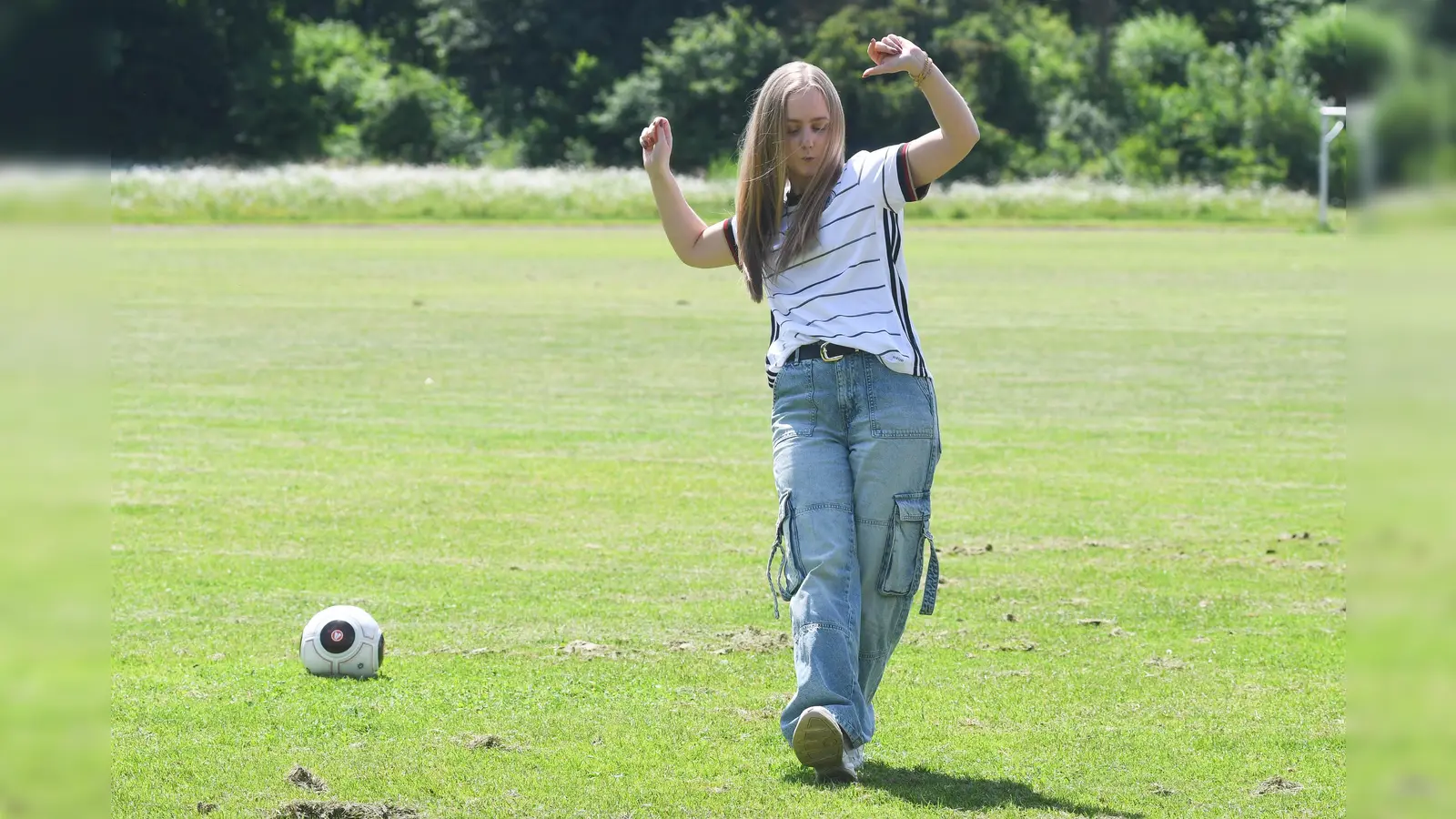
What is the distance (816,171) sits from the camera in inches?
201

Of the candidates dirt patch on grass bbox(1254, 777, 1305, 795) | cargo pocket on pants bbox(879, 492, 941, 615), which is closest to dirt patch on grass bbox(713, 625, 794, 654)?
cargo pocket on pants bbox(879, 492, 941, 615)

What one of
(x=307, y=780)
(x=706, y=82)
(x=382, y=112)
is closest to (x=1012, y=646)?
(x=307, y=780)

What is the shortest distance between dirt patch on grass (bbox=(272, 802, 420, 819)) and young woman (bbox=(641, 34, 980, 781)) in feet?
3.85

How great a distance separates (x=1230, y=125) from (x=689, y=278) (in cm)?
4313

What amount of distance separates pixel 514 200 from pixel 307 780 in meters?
53.1

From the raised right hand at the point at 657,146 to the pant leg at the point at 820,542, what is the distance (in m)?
0.81

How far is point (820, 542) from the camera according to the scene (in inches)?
201

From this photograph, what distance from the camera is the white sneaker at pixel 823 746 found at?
16.1ft

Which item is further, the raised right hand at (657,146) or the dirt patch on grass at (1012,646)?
the dirt patch on grass at (1012,646)

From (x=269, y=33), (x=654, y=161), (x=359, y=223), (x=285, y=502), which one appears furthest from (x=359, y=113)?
(x=654, y=161)

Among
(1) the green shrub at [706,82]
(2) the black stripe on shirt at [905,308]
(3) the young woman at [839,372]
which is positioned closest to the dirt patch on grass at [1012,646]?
(3) the young woman at [839,372]

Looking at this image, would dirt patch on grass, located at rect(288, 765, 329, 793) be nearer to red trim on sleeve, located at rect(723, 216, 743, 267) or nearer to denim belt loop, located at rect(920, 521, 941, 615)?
denim belt loop, located at rect(920, 521, 941, 615)

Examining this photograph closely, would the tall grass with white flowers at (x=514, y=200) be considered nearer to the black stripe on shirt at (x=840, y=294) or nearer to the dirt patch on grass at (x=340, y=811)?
the black stripe on shirt at (x=840, y=294)

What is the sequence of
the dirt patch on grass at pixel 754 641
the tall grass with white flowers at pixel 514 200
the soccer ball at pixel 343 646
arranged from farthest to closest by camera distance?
the tall grass with white flowers at pixel 514 200, the dirt patch on grass at pixel 754 641, the soccer ball at pixel 343 646
